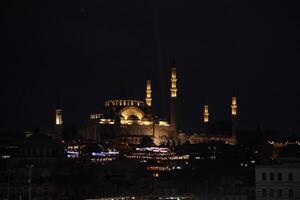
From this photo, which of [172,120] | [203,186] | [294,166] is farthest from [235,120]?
[294,166]

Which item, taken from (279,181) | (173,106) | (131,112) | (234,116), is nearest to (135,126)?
(131,112)

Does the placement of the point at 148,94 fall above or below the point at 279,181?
above

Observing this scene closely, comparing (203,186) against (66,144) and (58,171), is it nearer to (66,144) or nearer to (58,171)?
(58,171)

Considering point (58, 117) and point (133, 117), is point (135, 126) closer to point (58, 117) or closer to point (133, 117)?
point (133, 117)

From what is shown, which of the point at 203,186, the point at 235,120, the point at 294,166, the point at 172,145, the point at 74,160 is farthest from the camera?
the point at 235,120

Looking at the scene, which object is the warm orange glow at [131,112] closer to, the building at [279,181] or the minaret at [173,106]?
the minaret at [173,106]
